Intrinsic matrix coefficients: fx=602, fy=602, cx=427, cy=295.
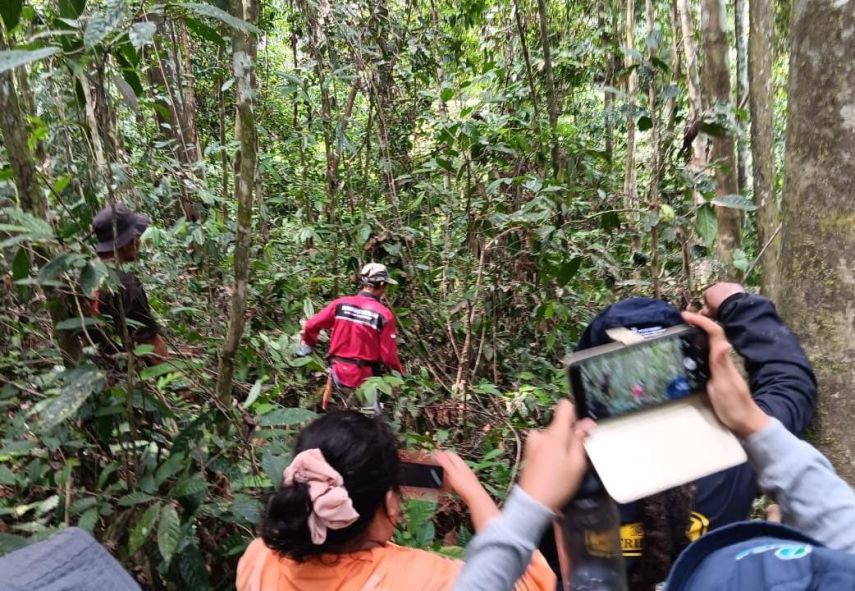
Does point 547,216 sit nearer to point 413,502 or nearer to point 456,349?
point 456,349

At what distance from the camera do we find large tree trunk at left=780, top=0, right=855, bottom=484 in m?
1.45

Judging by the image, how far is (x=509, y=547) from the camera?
0.91m

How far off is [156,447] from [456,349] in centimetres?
250

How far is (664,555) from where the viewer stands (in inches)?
45.1

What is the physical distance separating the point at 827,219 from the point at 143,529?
2039 mm

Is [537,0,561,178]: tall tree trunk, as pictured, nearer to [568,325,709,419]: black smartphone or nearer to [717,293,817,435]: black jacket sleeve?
[717,293,817,435]: black jacket sleeve

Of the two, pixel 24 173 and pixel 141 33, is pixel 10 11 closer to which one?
pixel 141 33

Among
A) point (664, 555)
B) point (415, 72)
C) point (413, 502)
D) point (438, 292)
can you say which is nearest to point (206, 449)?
point (413, 502)

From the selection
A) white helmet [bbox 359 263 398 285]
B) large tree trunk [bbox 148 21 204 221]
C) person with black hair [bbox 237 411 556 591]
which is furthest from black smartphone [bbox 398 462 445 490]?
large tree trunk [bbox 148 21 204 221]

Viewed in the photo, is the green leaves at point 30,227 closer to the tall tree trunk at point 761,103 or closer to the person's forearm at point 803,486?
the person's forearm at point 803,486

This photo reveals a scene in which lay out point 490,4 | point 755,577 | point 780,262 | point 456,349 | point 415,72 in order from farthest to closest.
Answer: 1. point 490,4
2. point 415,72
3. point 456,349
4. point 780,262
5. point 755,577

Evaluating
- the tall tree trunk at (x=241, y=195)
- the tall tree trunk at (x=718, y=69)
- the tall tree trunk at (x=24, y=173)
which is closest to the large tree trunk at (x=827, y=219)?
the tall tree trunk at (x=241, y=195)

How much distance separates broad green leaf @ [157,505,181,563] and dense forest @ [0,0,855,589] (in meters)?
0.01

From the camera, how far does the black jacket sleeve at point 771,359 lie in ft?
4.48
